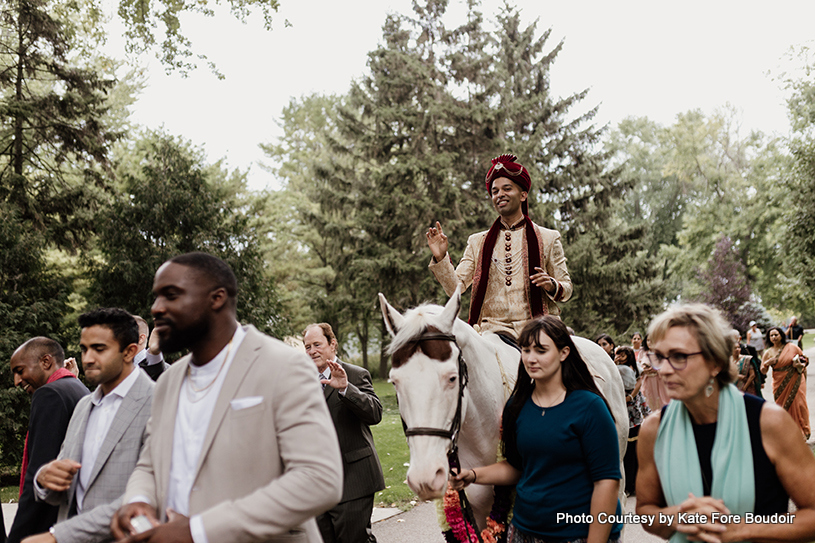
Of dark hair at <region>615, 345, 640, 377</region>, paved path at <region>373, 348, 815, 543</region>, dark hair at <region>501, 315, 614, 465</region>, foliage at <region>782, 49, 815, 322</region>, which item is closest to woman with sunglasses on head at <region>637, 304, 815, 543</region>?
dark hair at <region>501, 315, 614, 465</region>

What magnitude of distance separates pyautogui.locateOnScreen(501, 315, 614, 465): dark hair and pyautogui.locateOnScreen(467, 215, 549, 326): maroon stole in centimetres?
125

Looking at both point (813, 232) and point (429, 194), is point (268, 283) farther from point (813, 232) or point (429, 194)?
point (813, 232)

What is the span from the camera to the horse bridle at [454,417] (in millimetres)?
3270

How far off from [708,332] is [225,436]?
1.95m

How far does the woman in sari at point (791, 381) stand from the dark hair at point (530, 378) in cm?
1012

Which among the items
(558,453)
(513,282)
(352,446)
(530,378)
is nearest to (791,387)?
(513,282)

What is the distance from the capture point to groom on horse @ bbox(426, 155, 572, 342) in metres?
4.84

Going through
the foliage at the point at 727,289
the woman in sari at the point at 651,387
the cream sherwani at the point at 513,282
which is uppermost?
the foliage at the point at 727,289

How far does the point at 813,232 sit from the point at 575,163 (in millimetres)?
11301

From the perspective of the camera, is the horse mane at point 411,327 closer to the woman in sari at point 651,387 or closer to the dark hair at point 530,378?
the dark hair at point 530,378

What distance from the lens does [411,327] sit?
11.4 feet

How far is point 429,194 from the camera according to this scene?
25.8m

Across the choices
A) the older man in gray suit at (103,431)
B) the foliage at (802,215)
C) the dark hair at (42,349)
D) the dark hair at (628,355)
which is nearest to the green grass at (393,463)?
the dark hair at (628,355)

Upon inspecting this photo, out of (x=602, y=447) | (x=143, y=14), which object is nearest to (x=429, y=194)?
(x=143, y=14)
